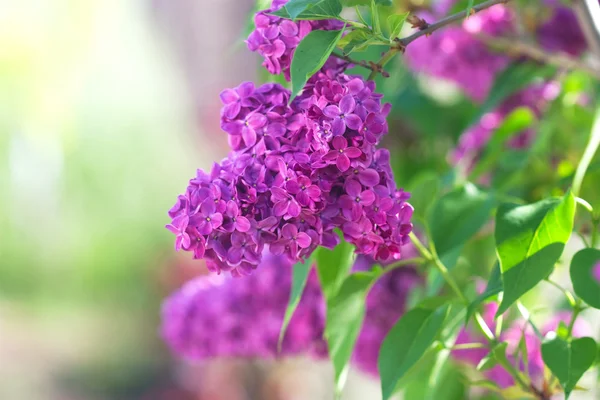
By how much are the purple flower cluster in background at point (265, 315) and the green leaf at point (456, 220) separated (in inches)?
7.4

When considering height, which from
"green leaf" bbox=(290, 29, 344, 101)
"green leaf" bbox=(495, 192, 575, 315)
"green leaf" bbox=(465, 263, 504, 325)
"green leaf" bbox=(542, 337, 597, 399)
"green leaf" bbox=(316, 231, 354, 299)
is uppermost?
"green leaf" bbox=(290, 29, 344, 101)

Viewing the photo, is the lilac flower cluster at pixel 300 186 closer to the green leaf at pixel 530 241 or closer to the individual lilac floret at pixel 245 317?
the green leaf at pixel 530 241

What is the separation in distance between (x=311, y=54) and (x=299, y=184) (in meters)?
0.06

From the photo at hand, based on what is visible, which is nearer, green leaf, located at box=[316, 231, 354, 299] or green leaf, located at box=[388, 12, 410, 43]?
green leaf, located at box=[388, 12, 410, 43]

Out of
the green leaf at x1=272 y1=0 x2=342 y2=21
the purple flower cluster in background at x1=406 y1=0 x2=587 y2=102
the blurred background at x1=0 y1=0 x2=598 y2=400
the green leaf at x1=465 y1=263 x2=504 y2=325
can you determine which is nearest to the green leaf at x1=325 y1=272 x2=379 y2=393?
the green leaf at x1=465 y1=263 x2=504 y2=325

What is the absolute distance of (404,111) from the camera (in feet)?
Result: 3.35

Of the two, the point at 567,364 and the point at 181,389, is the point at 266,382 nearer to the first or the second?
the point at 181,389

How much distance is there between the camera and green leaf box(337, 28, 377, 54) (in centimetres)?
40

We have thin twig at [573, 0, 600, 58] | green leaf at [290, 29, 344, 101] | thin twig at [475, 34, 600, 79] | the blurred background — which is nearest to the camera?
green leaf at [290, 29, 344, 101]

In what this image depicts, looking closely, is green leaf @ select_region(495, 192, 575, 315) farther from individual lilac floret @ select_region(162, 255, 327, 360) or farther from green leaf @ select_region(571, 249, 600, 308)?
individual lilac floret @ select_region(162, 255, 327, 360)

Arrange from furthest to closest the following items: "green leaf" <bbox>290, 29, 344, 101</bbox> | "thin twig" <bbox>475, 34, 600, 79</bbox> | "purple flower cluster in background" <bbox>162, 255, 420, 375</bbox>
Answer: "purple flower cluster in background" <bbox>162, 255, 420, 375</bbox> → "thin twig" <bbox>475, 34, 600, 79</bbox> → "green leaf" <bbox>290, 29, 344, 101</bbox>

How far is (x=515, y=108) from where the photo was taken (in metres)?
0.88

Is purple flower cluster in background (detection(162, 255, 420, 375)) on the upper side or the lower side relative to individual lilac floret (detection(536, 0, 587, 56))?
lower

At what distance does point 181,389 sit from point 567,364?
3197 millimetres
